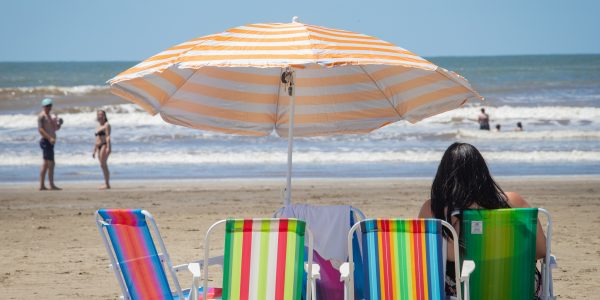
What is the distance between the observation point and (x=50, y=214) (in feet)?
34.6

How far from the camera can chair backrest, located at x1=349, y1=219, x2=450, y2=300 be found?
4074mm

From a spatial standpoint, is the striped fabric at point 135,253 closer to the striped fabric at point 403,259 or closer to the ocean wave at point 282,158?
the striped fabric at point 403,259

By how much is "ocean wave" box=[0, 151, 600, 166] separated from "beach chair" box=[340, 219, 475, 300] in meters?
12.9

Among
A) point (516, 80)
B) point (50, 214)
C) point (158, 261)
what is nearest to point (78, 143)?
point (50, 214)

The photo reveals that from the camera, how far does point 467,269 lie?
13.5ft

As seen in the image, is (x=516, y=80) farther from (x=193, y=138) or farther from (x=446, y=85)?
(x=446, y=85)

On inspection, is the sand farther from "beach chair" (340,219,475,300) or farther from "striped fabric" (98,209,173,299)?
"beach chair" (340,219,475,300)

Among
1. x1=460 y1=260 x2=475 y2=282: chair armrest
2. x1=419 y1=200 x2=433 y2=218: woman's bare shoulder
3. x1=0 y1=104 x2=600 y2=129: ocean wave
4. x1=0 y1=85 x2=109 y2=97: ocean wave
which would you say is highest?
x1=0 y1=85 x2=109 y2=97: ocean wave

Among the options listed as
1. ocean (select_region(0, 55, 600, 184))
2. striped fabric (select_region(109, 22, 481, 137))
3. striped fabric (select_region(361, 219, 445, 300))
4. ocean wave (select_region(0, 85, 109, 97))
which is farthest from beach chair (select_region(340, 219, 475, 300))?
ocean wave (select_region(0, 85, 109, 97))

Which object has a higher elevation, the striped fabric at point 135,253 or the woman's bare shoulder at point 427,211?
the woman's bare shoulder at point 427,211

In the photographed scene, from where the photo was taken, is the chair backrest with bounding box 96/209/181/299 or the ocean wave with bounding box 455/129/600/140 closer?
the chair backrest with bounding box 96/209/181/299

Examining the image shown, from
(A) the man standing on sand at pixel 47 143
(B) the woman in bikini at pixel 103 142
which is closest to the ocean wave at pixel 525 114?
(B) the woman in bikini at pixel 103 142

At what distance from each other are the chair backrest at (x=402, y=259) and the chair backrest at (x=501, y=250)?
0.25 metres

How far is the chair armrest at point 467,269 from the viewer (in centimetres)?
406
